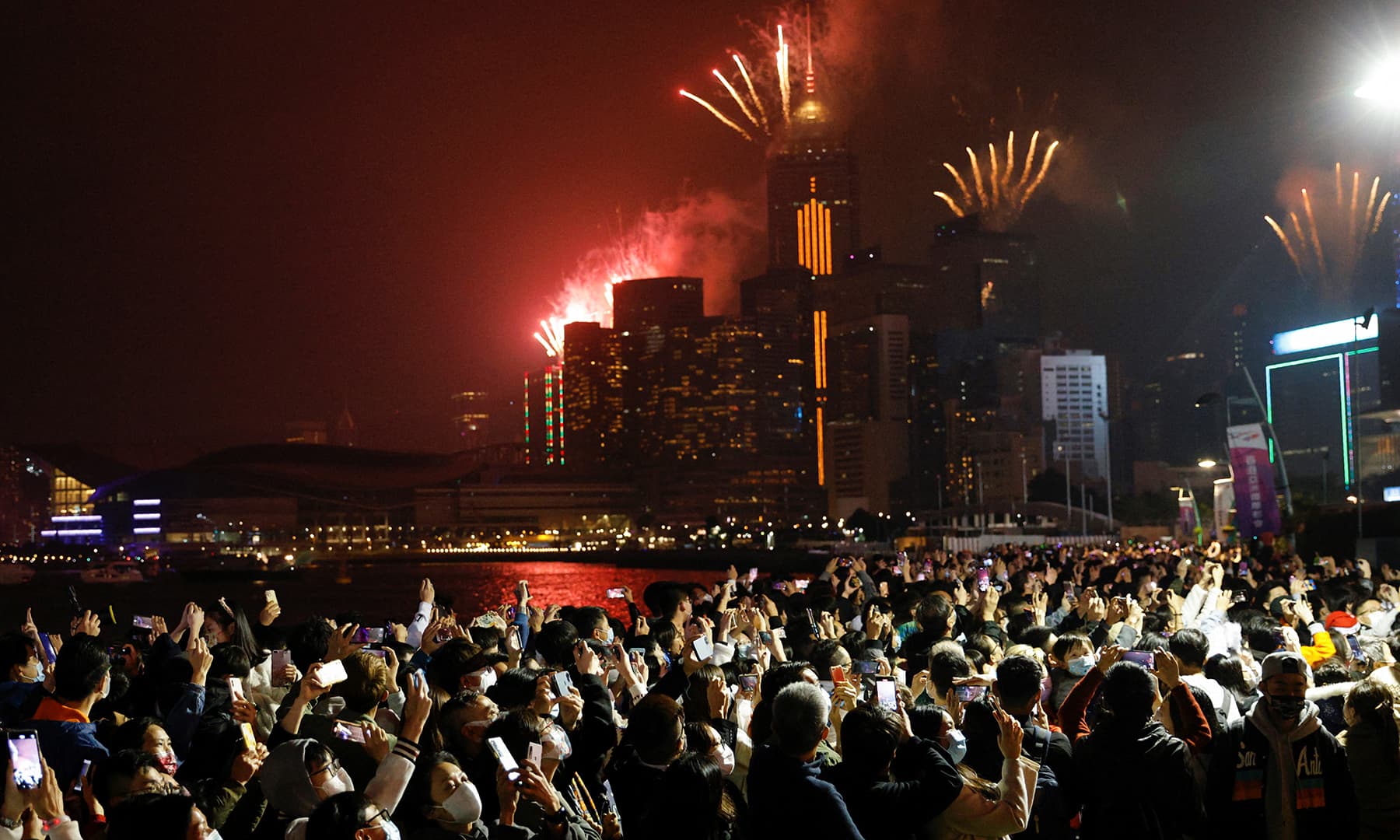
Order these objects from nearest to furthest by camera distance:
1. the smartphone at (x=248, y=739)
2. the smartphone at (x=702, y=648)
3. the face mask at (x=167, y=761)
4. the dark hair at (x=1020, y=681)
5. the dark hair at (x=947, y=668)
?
the face mask at (x=167, y=761)
the smartphone at (x=248, y=739)
the dark hair at (x=1020, y=681)
the dark hair at (x=947, y=668)
the smartphone at (x=702, y=648)

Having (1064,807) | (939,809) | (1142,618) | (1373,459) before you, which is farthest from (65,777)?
(1373,459)

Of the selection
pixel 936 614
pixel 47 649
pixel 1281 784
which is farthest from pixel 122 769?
pixel 936 614

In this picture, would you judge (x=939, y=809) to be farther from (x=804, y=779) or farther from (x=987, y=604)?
(x=987, y=604)

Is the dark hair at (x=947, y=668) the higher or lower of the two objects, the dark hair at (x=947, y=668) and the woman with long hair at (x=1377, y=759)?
the higher

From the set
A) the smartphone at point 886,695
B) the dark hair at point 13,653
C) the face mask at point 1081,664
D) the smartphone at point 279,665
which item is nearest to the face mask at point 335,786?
the smartphone at point 886,695

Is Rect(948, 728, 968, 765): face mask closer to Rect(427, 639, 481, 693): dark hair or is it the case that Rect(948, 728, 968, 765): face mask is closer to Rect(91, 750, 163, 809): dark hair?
Rect(427, 639, 481, 693): dark hair

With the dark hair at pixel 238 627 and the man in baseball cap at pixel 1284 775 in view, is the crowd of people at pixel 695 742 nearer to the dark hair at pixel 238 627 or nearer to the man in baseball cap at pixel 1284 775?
the man in baseball cap at pixel 1284 775
